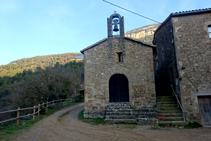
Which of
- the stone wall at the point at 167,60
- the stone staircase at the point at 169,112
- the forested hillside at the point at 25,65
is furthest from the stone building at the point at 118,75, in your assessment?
the forested hillside at the point at 25,65

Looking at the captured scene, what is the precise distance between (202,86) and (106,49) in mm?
5985

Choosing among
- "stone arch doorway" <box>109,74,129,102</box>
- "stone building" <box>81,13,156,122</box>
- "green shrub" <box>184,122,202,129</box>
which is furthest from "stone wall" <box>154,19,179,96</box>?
"stone arch doorway" <box>109,74,129,102</box>

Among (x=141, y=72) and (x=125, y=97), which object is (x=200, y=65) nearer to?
(x=141, y=72)

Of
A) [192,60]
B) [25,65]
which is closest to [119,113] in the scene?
[192,60]

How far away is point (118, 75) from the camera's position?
9.71m

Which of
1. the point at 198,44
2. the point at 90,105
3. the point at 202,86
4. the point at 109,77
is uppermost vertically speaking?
the point at 198,44

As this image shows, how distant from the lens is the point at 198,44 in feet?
28.6

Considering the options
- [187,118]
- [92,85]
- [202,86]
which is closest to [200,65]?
[202,86]

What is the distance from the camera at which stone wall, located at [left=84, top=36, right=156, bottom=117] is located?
30.1ft

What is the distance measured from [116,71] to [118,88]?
1093 millimetres

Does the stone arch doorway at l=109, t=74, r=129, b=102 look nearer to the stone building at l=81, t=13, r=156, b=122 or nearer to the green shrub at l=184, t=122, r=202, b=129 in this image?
the stone building at l=81, t=13, r=156, b=122

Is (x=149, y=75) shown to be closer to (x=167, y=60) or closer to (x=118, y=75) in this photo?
(x=118, y=75)

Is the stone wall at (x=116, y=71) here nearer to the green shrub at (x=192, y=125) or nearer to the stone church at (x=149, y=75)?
the stone church at (x=149, y=75)

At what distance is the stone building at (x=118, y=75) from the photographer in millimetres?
9164
